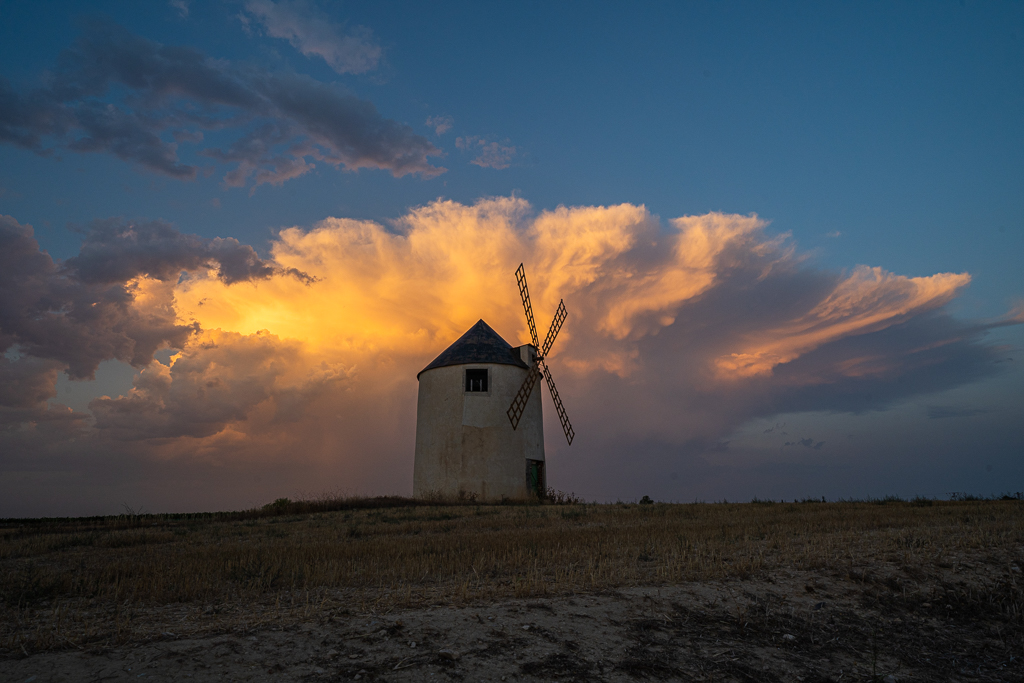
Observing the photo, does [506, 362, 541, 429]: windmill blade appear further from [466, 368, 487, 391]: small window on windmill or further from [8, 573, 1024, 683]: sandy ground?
[8, 573, 1024, 683]: sandy ground

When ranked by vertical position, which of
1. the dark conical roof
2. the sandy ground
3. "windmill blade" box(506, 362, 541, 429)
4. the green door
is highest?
the dark conical roof

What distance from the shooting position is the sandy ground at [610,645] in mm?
4879

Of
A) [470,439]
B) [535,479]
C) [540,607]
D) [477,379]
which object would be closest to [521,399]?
[477,379]

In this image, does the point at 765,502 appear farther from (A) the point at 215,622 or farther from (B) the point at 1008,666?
(A) the point at 215,622

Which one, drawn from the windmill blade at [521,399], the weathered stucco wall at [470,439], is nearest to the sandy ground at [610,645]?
the weathered stucco wall at [470,439]

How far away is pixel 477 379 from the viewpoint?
30.4m

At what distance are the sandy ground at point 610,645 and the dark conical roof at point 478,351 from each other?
2306 centimetres

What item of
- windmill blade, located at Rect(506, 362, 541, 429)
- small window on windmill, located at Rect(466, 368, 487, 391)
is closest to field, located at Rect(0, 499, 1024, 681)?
windmill blade, located at Rect(506, 362, 541, 429)

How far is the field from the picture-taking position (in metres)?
5.17

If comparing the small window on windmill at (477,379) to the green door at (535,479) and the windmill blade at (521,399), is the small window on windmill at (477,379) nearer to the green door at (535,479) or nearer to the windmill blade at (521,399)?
Answer: the windmill blade at (521,399)

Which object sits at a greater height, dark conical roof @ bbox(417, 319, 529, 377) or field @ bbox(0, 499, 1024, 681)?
dark conical roof @ bbox(417, 319, 529, 377)

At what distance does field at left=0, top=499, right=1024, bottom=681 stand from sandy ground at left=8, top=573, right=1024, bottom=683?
0.02 meters

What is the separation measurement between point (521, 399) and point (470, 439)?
11.5 feet

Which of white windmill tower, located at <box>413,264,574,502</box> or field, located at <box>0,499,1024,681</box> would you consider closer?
field, located at <box>0,499,1024,681</box>
